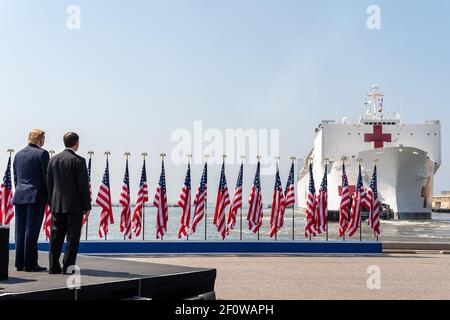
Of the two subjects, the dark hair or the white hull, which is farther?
the white hull

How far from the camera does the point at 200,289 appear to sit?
19.5 feet

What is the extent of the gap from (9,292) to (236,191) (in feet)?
39.2

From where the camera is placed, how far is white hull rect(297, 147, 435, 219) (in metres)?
51.3

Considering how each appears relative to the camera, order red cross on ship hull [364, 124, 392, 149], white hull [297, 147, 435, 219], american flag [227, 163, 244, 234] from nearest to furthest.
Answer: american flag [227, 163, 244, 234] < white hull [297, 147, 435, 219] < red cross on ship hull [364, 124, 392, 149]

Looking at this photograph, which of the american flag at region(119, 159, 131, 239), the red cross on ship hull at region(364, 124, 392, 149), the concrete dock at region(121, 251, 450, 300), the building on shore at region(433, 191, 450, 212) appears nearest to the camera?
the concrete dock at region(121, 251, 450, 300)

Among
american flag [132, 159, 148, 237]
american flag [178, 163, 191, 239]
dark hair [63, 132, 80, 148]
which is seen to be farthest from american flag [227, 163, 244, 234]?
dark hair [63, 132, 80, 148]

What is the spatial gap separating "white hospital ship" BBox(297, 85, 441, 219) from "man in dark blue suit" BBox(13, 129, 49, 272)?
1789 inches

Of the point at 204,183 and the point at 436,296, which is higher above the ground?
the point at 204,183

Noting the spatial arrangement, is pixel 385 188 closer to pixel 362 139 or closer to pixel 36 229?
pixel 362 139

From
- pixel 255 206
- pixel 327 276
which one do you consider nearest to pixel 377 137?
pixel 255 206

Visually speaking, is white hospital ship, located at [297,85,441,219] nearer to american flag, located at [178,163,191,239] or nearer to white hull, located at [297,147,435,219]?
white hull, located at [297,147,435,219]

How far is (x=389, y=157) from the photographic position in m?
51.7

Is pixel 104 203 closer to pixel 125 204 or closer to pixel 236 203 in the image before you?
pixel 125 204

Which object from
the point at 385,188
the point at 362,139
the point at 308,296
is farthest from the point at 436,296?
the point at 362,139
